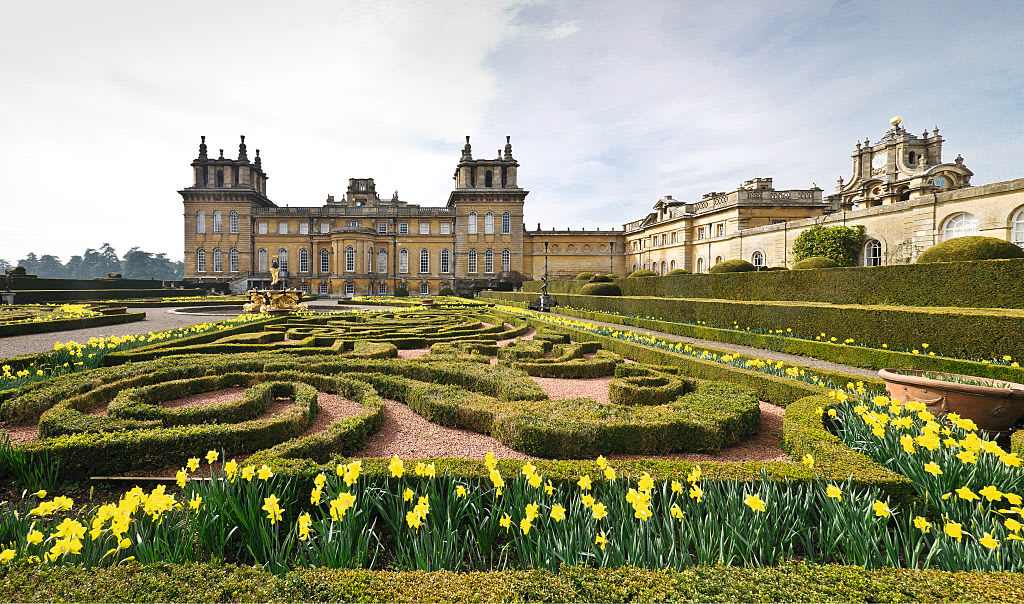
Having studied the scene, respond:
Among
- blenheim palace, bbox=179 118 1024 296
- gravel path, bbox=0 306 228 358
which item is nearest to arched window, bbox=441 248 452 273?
blenheim palace, bbox=179 118 1024 296

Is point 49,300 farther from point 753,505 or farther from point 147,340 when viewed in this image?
point 753,505

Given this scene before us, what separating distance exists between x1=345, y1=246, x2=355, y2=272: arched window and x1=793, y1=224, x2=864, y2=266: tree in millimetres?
35692

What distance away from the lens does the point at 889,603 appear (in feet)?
4.73

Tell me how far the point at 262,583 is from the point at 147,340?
25.8 ft

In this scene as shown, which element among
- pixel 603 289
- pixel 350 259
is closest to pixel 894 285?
pixel 603 289

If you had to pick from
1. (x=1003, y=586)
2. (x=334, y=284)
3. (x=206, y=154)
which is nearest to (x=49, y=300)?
(x=334, y=284)

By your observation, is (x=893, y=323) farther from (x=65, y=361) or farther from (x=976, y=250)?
(x=65, y=361)

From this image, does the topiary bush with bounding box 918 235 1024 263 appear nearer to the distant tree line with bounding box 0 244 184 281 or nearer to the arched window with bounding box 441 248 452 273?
the arched window with bounding box 441 248 452 273

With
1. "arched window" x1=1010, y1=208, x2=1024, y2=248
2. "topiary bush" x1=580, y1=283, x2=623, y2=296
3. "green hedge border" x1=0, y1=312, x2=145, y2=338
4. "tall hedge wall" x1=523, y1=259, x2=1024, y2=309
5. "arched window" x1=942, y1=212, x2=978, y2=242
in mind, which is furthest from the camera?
"topiary bush" x1=580, y1=283, x2=623, y2=296

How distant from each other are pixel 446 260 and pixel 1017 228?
1496 inches

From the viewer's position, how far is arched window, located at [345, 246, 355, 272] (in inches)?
1544

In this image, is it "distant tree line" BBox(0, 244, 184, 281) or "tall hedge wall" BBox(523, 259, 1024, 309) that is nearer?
"tall hedge wall" BBox(523, 259, 1024, 309)

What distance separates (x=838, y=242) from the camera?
64.8 feet

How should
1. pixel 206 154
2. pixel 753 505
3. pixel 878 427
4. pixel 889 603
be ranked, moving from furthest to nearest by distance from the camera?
1. pixel 206 154
2. pixel 878 427
3. pixel 753 505
4. pixel 889 603
